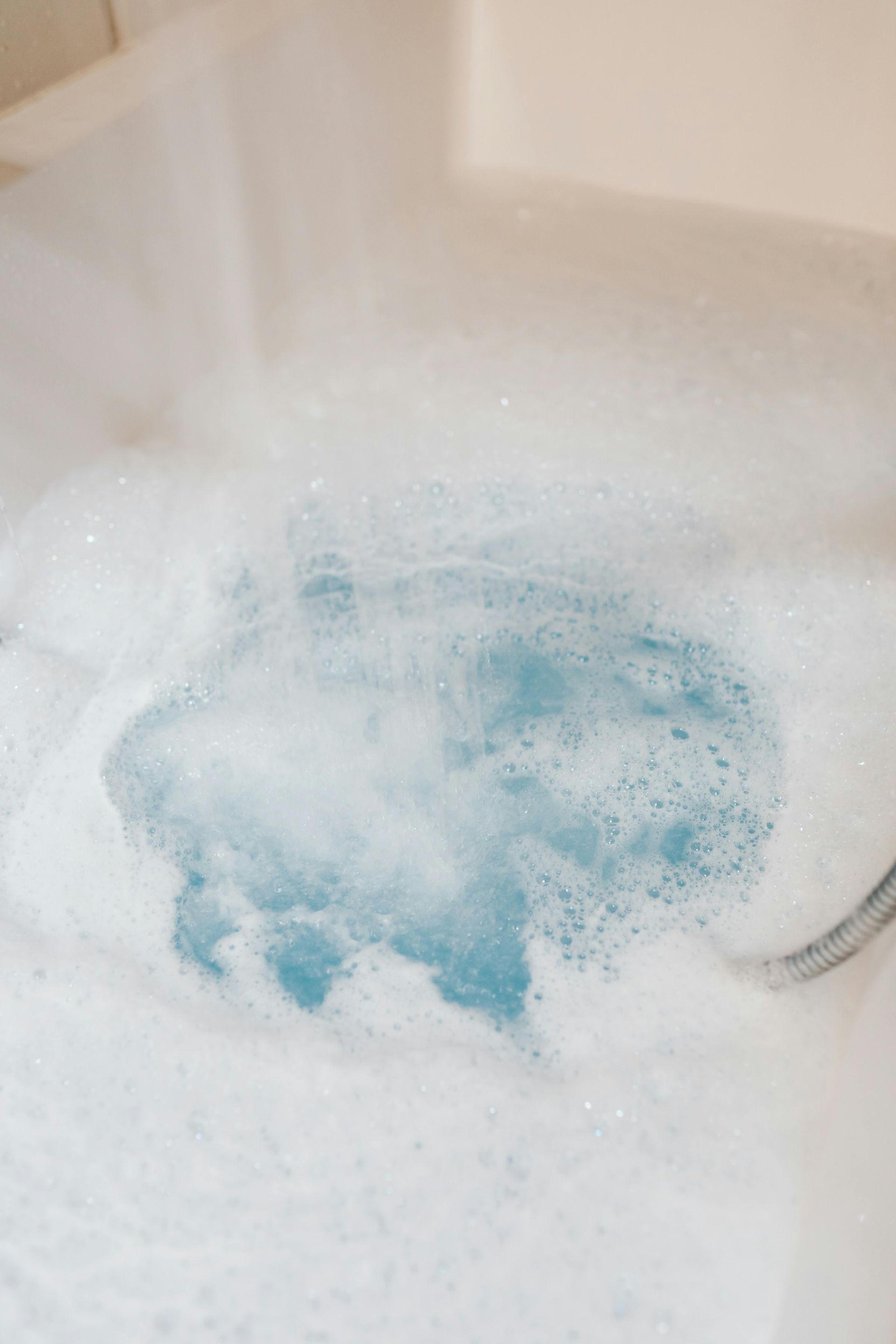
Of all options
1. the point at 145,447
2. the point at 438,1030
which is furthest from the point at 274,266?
the point at 438,1030

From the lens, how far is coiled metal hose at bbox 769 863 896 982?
2.11 feet

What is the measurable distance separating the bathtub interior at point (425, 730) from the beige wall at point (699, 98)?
0.04 m

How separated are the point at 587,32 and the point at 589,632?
32.4 inches

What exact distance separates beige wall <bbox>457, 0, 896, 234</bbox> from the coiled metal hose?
0.96 meters

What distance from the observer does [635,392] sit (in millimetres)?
1219

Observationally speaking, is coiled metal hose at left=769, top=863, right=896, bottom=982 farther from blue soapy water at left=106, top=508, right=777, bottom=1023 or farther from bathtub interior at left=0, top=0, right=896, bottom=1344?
blue soapy water at left=106, top=508, right=777, bottom=1023

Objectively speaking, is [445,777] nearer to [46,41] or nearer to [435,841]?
[435,841]

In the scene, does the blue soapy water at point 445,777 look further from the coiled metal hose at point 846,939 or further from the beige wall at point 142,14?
the beige wall at point 142,14

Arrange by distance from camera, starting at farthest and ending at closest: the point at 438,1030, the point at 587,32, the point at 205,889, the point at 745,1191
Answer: the point at 587,32 → the point at 205,889 → the point at 438,1030 → the point at 745,1191

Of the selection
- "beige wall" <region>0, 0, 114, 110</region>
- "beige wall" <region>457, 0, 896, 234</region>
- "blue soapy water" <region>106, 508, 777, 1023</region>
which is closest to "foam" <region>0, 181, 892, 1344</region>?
"blue soapy water" <region>106, 508, 777, 1023</region>

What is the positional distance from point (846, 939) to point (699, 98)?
3.70 feet

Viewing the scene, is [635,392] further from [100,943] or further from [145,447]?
[100,943]

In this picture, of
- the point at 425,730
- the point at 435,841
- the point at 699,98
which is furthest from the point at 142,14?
the point at 435,841

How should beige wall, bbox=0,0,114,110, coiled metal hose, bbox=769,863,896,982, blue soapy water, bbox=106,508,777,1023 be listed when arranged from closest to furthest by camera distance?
coiled metal hose, bbox=769,863,896,982, blue soapy water, bbox=106,508,777,1023, beige wall, bbox=0,0,114,110
